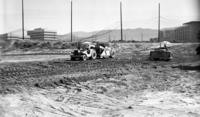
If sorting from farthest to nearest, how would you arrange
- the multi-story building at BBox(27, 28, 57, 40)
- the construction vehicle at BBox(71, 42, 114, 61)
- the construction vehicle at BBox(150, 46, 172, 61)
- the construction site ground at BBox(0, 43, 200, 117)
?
the multi-story building at BBox(27, 28, 57, 40) → the construction vehicle at BBox(150, 46, 172, 61) → the construction vehicle at BBox(71, 42, 114, 61) → the construction site ground at BBox(0, 43, 200, 117)

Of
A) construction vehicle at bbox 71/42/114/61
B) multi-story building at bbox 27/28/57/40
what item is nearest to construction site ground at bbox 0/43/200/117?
construction vehicle at bbox 71/42/114/61

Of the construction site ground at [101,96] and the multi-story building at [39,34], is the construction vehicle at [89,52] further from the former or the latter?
the multi-story building at [39,34]

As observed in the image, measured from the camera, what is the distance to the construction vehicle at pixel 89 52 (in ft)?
48.0

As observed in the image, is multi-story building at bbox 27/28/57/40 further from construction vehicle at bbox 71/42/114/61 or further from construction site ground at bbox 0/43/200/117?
construction site ground at bbox 0/43/200/117

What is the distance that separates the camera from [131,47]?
27.0m

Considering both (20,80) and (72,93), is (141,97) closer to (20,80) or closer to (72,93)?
(72,93)

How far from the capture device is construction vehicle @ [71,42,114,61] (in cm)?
1462

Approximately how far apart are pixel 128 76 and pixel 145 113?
456 centimetres

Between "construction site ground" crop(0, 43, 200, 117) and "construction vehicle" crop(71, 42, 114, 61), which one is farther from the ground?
"construction vehicle" crop(71, 42, 114, 61)

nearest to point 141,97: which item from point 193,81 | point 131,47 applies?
point 193,81

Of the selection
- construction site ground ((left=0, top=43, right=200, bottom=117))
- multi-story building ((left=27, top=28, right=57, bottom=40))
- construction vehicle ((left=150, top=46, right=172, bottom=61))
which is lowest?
construction site ground ((left=0, top=43, right=200, bottom=117))

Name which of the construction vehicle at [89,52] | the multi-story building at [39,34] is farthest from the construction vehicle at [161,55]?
the multi-story building at [39,34]

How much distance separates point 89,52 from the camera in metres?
15.3

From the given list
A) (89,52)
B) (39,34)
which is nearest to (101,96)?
(89,52)
